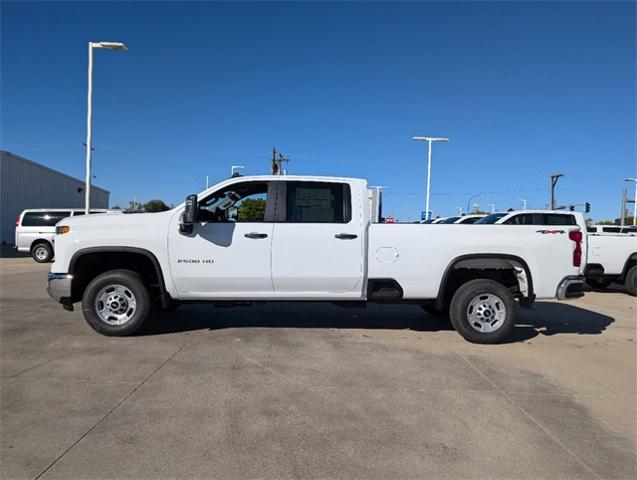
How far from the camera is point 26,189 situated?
2933 centimetres

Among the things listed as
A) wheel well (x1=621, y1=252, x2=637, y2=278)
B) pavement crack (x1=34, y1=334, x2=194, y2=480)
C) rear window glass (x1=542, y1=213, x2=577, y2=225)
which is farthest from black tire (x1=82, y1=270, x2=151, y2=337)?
wheel well (x1=621, y1=252, x2=637, y2=278)

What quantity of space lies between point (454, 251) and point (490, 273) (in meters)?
0.79

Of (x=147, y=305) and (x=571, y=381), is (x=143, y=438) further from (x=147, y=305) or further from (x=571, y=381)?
(x=571, y=381)

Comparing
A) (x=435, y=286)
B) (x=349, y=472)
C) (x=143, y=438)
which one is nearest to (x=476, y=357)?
(x=435, y=286)

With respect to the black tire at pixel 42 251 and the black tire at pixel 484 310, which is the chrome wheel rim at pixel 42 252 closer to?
the black tire at pixel 42 251

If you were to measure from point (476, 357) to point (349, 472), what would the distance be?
2.94 metres

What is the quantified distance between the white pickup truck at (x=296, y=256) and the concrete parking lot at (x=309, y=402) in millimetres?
528

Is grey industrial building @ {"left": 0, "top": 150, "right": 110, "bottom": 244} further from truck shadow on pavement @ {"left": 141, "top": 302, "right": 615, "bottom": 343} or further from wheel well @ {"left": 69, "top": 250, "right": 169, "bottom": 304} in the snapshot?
wheel well @ {"left": 69, "top": 250, "right": 169, "bottom": 304}

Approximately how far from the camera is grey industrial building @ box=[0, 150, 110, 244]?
26.3 meters

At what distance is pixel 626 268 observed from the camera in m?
11.0

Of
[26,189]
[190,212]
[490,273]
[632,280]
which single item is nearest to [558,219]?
[632,280]

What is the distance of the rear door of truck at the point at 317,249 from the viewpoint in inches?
221

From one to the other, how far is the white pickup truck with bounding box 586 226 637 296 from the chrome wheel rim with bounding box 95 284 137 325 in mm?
10033

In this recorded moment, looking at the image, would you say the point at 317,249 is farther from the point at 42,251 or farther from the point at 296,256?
Result: the point at 42,251
